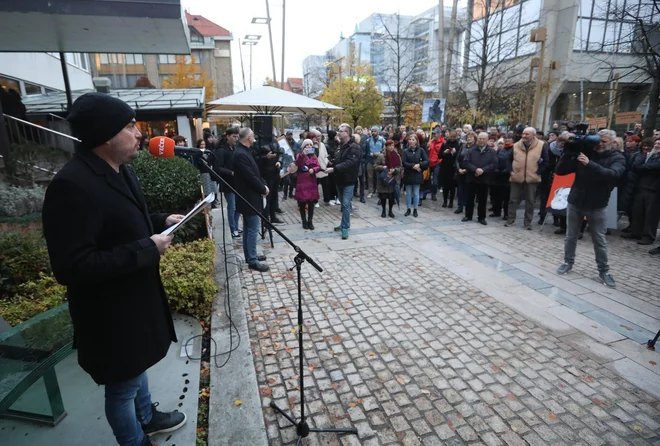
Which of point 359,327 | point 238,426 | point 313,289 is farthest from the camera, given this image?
point 313,289

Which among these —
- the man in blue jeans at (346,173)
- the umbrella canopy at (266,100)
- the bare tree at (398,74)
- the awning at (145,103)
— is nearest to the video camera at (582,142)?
the man in blue jeans at (346,173)

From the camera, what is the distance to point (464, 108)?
64.4 ft

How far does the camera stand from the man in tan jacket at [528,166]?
8234 millimetres

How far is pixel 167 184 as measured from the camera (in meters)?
6.33

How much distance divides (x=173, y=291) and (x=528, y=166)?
7.65 metres

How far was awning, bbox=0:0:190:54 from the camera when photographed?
5.73 m

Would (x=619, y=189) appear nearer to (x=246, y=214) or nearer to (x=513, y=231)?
(x=513, y=231)

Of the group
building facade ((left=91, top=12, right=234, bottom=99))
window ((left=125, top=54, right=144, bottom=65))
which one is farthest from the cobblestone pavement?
window ((left=125, top=54, right=144, bottom=65))

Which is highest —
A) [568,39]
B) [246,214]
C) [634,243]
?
[568,39]

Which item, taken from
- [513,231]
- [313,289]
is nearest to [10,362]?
[313,289]

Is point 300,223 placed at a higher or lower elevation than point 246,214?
lower

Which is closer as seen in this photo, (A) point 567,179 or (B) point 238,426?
(B) point 238,426

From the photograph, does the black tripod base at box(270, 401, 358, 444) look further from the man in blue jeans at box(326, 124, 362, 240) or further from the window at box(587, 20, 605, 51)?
the window at box(587, 20, 605, 51)

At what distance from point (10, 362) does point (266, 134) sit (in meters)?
7.27
